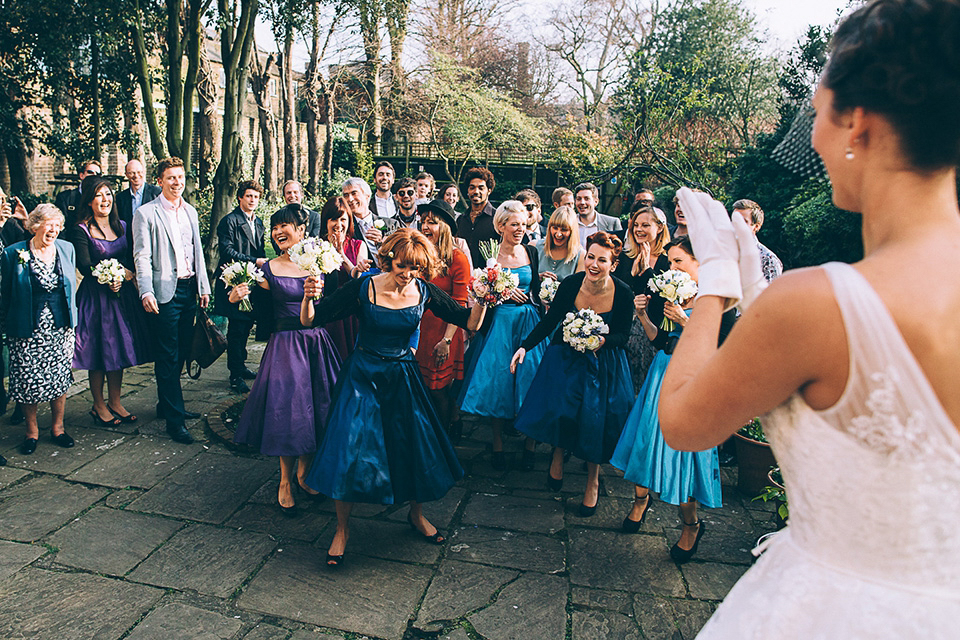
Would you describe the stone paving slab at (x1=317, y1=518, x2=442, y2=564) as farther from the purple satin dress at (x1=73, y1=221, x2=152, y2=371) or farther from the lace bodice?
the lace bodice

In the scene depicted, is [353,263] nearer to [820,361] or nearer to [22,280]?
[22,280]

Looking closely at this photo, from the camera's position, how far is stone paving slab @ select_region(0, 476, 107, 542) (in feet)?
12.9

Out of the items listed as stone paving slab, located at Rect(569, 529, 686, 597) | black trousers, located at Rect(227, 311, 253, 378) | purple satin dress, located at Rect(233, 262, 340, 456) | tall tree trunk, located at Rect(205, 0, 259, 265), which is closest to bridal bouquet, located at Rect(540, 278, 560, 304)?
purple satin dress, located at Rect(233, 262, 340, 456)

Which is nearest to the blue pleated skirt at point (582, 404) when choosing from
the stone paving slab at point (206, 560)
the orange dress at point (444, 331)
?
the orange dress at point (444, 331)

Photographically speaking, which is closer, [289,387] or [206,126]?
[289,387]

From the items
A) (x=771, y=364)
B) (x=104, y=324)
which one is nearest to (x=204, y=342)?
(x=104, y=324)

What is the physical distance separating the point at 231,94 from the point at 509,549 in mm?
8337

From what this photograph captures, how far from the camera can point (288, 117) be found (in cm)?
1792

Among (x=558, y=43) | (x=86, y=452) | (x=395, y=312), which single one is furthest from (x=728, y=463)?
(x=558, y=43)

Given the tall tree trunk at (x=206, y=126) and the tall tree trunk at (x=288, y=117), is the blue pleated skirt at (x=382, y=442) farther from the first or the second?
the tall tree trunk at (x=288, y=117)

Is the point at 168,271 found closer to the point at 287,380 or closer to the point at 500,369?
the point at 287,380

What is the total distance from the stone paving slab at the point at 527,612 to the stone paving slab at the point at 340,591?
40 centimetres

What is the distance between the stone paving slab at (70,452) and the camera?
4789mm

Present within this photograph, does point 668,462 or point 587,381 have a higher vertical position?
point 587,381
